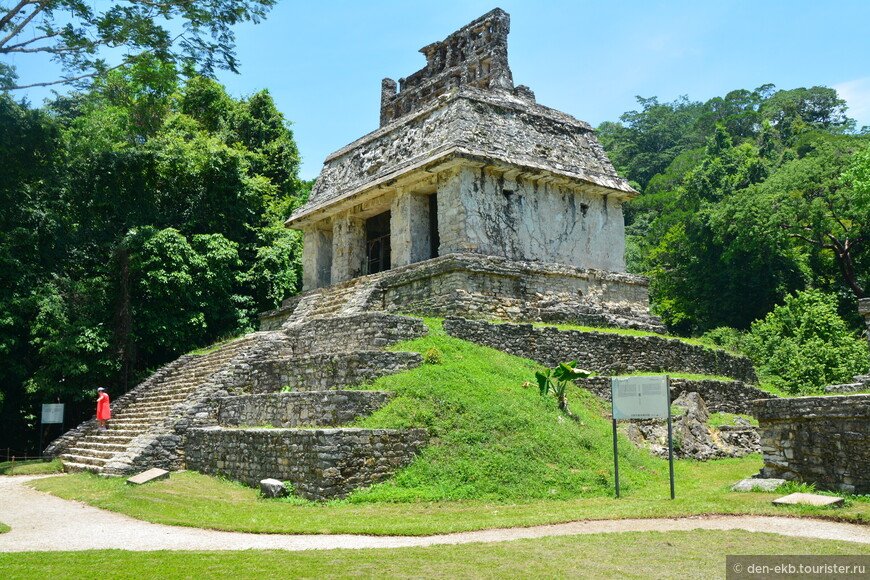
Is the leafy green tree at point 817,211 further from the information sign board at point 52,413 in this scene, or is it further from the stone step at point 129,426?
the information sign board at point 52,413

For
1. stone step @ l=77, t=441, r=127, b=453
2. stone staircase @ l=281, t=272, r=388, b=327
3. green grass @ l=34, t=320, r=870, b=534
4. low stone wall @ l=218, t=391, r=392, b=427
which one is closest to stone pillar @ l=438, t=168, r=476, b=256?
stone staircase @ l=281, t=272, r=388, b=327

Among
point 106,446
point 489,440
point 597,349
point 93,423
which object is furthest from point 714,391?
point 93,423

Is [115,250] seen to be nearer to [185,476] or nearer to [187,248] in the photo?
[187,248]

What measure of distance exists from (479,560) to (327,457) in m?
4.26

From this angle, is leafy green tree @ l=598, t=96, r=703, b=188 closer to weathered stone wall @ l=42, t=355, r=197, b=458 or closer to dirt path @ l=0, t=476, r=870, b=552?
weathered stone wall @ l=42, t=355, r=197, b=458

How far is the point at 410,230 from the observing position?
56.2ft

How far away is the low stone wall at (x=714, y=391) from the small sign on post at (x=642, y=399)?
4927 mm

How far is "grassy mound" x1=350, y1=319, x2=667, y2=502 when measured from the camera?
9648 mm

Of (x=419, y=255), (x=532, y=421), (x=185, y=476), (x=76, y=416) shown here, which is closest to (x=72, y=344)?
(x=76, y=416)

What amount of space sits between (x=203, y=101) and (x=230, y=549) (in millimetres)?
27423

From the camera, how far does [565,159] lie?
59.2ft

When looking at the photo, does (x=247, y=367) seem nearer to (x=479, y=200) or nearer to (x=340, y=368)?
(x=340, y=368)

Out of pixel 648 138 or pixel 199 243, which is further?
pixel 648 138

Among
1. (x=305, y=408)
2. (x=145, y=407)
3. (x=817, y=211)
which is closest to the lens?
(x=305, y=408)
